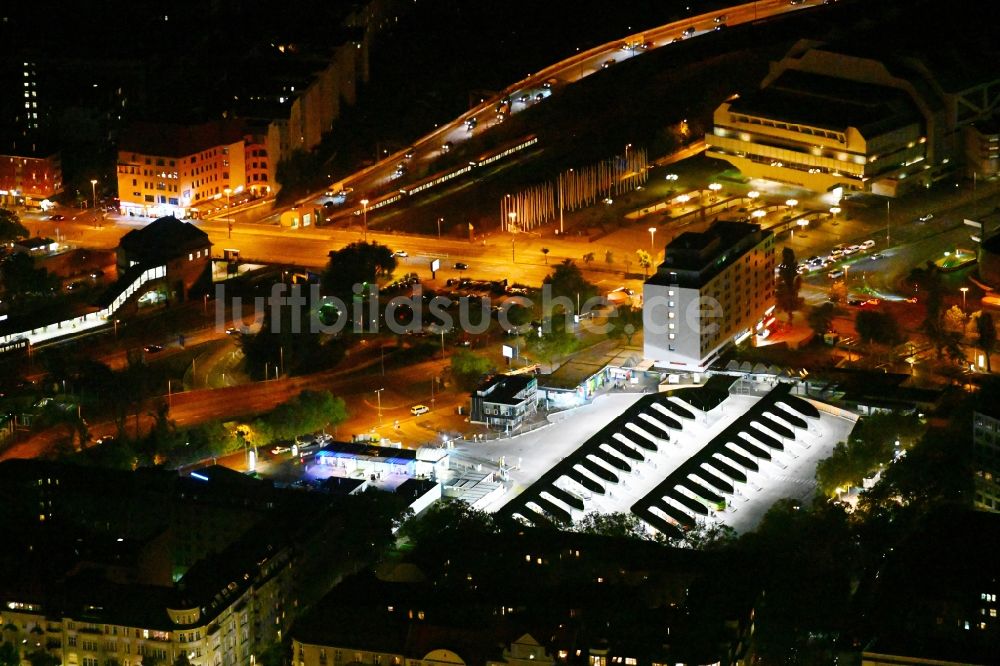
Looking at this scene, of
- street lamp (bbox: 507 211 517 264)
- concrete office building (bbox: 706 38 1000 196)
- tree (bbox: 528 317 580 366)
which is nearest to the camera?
tree (bbox: 528 317 580 366)

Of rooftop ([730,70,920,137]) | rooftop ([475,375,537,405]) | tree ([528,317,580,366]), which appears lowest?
rooftop ([475,375,537,405])

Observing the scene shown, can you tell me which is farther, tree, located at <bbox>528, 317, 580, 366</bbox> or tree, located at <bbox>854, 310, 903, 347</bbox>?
tree, located at <bbox>854, 310, 903, 347</bbox>

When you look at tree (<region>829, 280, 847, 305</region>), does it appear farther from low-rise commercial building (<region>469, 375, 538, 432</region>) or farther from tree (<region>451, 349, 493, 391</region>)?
low-rise commercial building (<region>469, 375, 538, 432</region>)

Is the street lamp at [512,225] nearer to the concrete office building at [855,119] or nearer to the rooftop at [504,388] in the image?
the concrete office building at [855,119]

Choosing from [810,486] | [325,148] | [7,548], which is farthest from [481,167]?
[7,548]

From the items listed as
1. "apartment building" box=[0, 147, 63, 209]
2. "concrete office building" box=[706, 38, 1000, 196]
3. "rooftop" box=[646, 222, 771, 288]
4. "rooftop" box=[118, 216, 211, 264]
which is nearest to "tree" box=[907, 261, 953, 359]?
"rooftop" box=[646, 222, 771, 288]

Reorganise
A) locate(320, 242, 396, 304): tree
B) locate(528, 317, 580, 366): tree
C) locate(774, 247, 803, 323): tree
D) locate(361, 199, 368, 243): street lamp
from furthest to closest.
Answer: locate(361, 199, 368, 243): street lamp → locate(320, 242, 396, 304): tree → locate(774, 247, 803, 323): tree → locate(528, 317, 580, 366): tree

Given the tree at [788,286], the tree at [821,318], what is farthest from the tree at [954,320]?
the tree at [788,286]

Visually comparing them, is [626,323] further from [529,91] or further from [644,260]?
[529,91]
